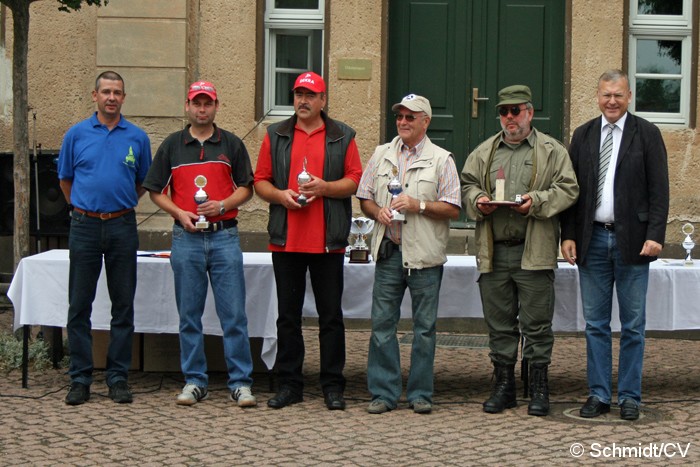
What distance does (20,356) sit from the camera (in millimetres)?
8742

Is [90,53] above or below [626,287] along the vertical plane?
above

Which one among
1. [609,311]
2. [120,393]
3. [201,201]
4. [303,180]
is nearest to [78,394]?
[120,393]

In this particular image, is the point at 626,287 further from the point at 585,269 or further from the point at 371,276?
the point at 371,276

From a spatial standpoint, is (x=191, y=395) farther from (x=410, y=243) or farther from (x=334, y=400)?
(x=410, y=243)

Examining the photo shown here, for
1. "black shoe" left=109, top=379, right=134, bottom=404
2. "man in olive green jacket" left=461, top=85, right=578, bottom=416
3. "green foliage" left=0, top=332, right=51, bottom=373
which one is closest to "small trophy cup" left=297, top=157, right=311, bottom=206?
"man in olive green jacket" left=461, top=85, right=578, bottom=416

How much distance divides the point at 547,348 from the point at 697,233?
183 inches

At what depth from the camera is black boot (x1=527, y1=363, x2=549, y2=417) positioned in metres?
7.30

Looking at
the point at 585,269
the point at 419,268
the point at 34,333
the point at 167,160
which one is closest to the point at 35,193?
the point at 34,333

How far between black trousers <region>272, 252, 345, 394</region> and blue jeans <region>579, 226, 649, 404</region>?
1.53 meters

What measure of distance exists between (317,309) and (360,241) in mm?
671

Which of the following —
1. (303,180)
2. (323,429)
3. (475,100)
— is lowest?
(323,429)

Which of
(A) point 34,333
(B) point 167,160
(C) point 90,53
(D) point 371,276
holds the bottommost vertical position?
(A) point 34,333

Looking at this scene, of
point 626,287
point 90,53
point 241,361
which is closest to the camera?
point 626,287

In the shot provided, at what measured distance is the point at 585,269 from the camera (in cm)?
731
